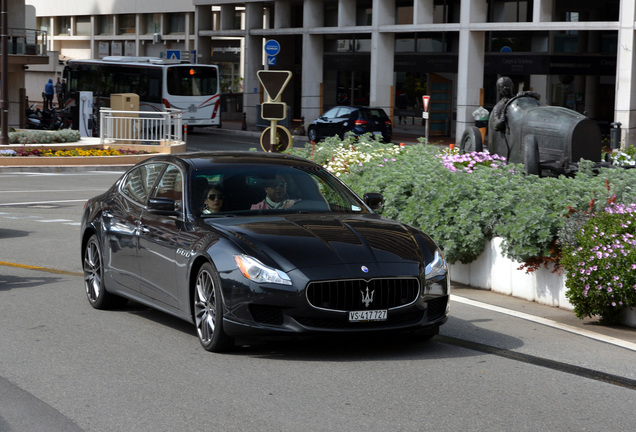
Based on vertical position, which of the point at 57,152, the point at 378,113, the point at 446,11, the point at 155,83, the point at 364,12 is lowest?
the point at 57,152

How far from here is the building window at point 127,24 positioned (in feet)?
246

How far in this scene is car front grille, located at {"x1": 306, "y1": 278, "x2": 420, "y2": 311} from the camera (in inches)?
294

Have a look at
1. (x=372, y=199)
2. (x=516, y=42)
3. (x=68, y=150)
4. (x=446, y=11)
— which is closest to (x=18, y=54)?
(x=446, y=11)

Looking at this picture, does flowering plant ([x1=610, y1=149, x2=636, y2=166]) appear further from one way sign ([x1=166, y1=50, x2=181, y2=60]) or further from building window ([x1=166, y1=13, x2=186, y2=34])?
building window ([x1=166, y1=13, x2=186, y2=34])

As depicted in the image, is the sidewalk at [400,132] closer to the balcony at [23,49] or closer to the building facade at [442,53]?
the building facade at [442,53]

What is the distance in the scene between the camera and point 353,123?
1629 inches

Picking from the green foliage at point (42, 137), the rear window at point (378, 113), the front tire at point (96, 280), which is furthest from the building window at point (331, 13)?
the front tire at point (96, 280)

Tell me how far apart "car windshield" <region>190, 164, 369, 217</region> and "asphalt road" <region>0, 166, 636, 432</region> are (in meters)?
1.05

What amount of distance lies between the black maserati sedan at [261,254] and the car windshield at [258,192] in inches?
0.4

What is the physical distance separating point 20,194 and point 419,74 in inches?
1229

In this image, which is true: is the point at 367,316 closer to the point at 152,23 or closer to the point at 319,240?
the point at 319,240

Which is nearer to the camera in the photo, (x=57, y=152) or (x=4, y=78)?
(x=57, y=152)

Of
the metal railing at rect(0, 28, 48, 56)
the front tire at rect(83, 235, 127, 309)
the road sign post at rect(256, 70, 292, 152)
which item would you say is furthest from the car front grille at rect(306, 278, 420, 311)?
the metal railing at rect(0, 28, 48, 56)

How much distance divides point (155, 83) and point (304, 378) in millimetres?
40082
